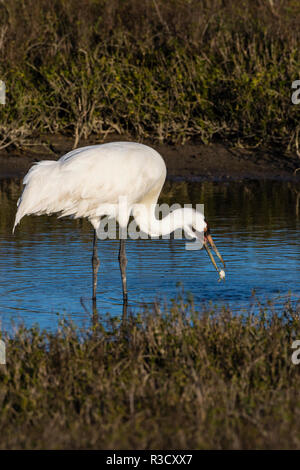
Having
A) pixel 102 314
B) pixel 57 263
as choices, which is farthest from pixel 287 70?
pixel 102 314

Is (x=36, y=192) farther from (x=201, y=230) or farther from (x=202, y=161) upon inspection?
(x=202, y=161)

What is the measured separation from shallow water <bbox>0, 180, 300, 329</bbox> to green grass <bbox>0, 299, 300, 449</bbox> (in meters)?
0.92

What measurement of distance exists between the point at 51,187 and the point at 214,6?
380 inches

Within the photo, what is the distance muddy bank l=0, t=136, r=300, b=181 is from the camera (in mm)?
14772

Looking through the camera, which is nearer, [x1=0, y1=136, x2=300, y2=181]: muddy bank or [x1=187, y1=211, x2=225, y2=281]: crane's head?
[x1=187, y1=211, x2=225, y2=281]: crane's head

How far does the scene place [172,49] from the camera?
648 inches

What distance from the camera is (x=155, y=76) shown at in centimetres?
1599

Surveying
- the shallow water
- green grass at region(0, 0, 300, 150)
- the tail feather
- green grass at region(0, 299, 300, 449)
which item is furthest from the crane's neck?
green grass at region(0, 0, 300, 150)

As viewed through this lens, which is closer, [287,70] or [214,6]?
[287,70]

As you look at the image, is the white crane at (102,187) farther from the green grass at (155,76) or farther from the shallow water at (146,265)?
the green grass at (155,76)

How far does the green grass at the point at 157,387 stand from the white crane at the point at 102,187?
213 cm

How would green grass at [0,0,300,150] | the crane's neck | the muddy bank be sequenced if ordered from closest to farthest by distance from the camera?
the crane's neck → the muddy bank → green grass at [0,0,300,150]

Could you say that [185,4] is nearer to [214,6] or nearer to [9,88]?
[214,6]

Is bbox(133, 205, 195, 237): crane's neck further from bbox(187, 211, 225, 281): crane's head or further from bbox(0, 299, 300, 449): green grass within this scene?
bbox(0, 299, 300, 449): green grass
